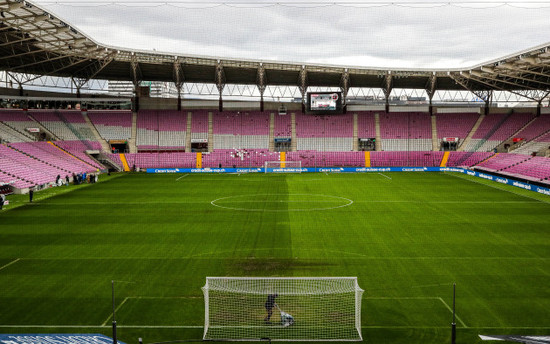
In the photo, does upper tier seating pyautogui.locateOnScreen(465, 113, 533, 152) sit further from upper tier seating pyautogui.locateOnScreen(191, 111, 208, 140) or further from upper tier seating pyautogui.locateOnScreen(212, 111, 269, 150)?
upper tier seating pyautogui.locateOnScreen(191, 111, 208, 140)

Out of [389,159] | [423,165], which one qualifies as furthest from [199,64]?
[423,165]

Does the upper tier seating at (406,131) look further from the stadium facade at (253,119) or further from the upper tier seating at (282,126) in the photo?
the upper tier seating at (282,126)

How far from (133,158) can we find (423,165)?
41.2 meters

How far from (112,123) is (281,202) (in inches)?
1606

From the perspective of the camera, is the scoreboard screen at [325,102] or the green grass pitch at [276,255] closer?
the green grass pitch at [276,255]

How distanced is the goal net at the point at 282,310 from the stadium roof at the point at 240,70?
3652 cm

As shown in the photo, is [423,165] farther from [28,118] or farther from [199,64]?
[28,118]

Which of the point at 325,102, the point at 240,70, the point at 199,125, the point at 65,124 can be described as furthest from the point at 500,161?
the point at 65,124

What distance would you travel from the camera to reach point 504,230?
938 inches

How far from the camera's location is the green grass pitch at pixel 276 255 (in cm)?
1315

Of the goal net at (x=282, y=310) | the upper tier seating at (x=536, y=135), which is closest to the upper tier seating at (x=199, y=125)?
the upper tier seating at (x=536, y=135)

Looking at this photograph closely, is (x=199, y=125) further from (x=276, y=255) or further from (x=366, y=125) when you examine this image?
(x=276, y=255)

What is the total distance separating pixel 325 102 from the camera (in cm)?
6350

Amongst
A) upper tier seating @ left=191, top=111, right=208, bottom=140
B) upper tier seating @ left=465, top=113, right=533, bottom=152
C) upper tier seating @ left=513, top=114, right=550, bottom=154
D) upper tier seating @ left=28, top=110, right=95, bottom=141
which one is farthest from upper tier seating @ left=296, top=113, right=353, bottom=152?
upper tier seating @ left=28, top=110, right=95, bottom=141
